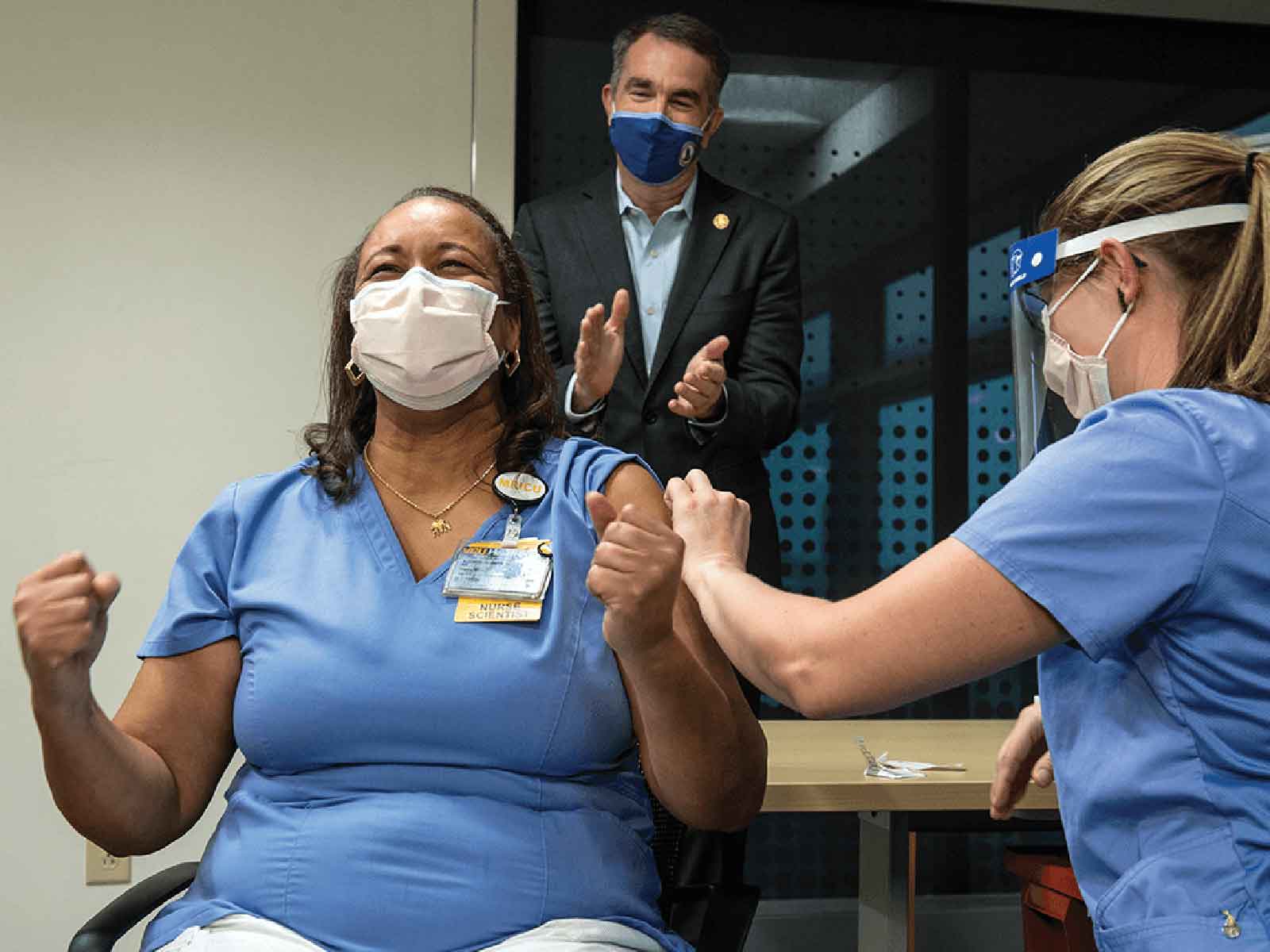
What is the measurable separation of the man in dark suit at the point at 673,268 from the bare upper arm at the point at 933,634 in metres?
1.29

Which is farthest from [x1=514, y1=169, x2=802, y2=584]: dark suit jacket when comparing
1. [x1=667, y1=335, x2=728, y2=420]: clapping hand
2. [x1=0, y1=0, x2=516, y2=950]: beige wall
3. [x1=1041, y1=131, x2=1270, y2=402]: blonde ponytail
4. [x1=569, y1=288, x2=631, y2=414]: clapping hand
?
[x1=1041, y1=131, x2=1270, y2=402]: blonde ponytail

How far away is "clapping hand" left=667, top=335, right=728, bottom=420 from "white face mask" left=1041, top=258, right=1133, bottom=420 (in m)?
0.65

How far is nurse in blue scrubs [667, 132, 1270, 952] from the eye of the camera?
41.9 inches

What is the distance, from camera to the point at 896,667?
108 cm

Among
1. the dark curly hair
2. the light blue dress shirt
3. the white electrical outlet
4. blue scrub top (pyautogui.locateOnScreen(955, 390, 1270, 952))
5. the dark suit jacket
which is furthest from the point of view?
the white electrical outlet

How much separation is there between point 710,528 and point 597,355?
0.80m

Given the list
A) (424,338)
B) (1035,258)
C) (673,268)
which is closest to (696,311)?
(673,268)

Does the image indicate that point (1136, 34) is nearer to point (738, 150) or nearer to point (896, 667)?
point (738, 150)

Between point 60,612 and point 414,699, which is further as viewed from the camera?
point 414,699

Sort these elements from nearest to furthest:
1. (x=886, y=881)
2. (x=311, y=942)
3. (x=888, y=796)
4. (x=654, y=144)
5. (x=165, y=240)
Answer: (x=311, y=942) → (x=888, y=796) → (x=886, y=881) → (x=654, y=144) → (x=165, y=240)

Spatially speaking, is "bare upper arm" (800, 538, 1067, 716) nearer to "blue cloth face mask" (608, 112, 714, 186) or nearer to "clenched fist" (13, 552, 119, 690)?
"clenched fist" (13, 552, 119, 690)

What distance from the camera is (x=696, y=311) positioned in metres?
2.55

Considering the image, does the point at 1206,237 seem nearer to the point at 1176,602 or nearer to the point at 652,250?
the point at 1176,602

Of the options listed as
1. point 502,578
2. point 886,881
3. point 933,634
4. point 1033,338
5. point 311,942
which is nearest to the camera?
point 933,634
